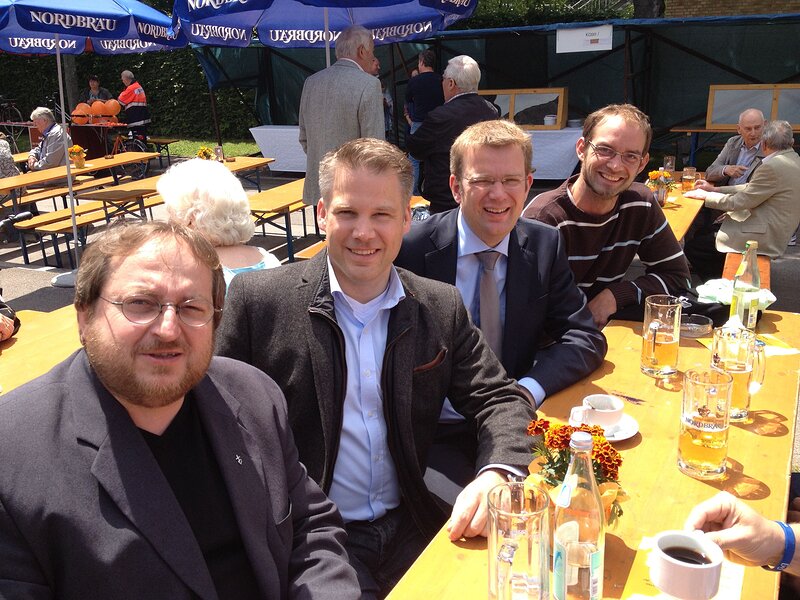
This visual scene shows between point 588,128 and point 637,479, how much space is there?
195 centimetres

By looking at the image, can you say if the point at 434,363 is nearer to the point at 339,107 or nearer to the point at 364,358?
the point at 364,358

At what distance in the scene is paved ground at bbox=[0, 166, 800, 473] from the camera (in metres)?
6.15

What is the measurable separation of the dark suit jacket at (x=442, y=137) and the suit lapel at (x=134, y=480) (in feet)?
14.7

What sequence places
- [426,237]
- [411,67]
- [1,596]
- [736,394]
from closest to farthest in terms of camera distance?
[1,596] < [736,394] < [426,237] < [411,67]

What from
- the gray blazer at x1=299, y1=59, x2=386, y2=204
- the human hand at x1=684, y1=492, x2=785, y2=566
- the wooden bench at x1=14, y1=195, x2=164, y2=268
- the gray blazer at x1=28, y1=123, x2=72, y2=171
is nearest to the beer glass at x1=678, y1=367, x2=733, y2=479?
the human hand at x1=684, y1=492, x2=785, y2=566

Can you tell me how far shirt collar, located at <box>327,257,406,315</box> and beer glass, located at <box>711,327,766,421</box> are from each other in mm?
958

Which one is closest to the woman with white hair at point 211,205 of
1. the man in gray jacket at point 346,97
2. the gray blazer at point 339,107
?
the gray blazer at point 339,107

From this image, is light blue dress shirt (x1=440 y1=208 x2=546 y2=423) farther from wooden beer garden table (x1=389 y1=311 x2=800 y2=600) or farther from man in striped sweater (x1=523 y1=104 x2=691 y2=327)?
man in striped sweater (x1=523 y1=104 x2=691 y2=327)

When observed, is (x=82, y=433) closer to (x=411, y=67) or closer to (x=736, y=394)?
(x=736, y=394)

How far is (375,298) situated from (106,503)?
0.99 m

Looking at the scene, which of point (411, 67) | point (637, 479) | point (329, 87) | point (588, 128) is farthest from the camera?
point (411, 67)

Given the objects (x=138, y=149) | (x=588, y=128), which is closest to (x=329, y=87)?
(x=588, y=128)

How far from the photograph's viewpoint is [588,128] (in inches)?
129

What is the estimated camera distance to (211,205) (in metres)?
2.76
